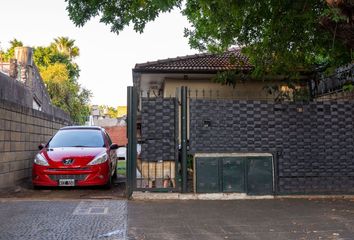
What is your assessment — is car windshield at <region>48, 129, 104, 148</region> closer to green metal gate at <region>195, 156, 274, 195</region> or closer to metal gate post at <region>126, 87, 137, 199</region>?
metal gate post at <region>126, 87, 137, 199</region>

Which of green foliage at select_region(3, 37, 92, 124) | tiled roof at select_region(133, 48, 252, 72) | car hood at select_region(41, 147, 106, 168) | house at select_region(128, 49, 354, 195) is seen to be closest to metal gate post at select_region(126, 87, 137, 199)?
house at select_region(128, 49, 354, 195)

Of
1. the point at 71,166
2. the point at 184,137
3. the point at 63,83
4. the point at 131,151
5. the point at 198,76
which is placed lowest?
the point at 71,166

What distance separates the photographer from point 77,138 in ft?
35.6

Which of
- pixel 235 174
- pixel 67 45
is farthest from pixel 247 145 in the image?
pixel 67 45

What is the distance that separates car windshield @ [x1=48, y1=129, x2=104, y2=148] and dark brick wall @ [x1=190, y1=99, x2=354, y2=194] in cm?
344

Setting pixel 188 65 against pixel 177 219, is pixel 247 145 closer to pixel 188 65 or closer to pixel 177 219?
pixel 177 219

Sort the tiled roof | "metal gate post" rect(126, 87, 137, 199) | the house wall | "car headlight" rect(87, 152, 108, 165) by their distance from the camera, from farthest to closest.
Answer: the house wall → the tiled roof → "car headlight" rect(87, 152, 108, 165) → "metal gate post" rect(126, 87, 137, 199)

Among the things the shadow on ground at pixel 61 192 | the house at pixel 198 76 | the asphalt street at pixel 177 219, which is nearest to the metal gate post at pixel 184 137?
the asphalt street at pixel 177 219

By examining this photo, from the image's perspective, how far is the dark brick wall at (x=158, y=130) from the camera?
834cm

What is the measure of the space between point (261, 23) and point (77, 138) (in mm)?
5440

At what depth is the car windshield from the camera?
10.5 meters

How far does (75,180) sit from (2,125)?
6.62 ft

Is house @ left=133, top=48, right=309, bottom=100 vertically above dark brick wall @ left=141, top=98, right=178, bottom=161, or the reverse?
house @ left=133, top=48, right=309, bottom=100

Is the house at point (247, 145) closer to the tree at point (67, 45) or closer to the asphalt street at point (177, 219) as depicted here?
the asphalt street at point (177, 219)
